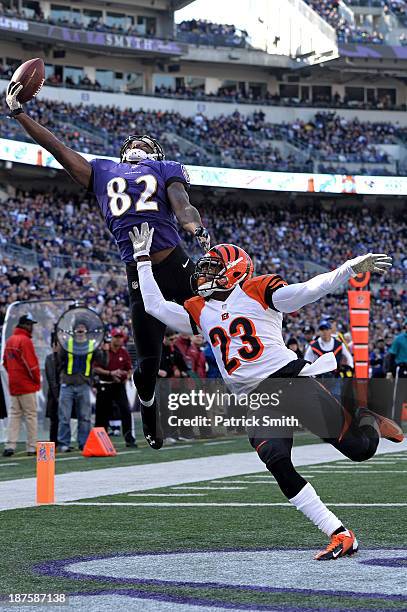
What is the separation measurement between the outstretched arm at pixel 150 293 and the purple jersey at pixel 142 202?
301 mm

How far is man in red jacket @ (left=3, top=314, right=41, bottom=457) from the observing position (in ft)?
44.4

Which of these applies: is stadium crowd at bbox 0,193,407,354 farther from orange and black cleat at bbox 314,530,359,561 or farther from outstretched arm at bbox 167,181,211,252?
orange and black cleat at bbox 314,530,359,561

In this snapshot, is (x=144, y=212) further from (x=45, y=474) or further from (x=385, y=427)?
(x=45, y=474)

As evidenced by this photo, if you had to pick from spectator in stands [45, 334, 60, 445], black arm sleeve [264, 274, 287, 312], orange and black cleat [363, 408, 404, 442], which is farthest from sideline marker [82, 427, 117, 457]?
black arm sleeve [264, 274, 287, 312]

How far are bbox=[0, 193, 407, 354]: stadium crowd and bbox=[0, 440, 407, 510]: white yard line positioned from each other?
23.8ft

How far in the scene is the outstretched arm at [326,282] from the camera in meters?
5.55

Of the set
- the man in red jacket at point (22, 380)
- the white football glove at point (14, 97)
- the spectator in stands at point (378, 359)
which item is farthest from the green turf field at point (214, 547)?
the spectator in stands at point (378, 359)

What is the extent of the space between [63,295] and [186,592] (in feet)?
68.2

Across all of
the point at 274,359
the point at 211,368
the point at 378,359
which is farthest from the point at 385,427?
the point at 378,359

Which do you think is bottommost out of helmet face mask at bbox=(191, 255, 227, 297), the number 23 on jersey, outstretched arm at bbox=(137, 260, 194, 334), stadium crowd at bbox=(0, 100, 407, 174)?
the number 23 on jersey

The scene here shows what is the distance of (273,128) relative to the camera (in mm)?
45719

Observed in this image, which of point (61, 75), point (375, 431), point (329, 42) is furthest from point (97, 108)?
point (375, 431)

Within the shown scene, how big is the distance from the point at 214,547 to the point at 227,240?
3382 cm

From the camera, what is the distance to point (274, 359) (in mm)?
5832
